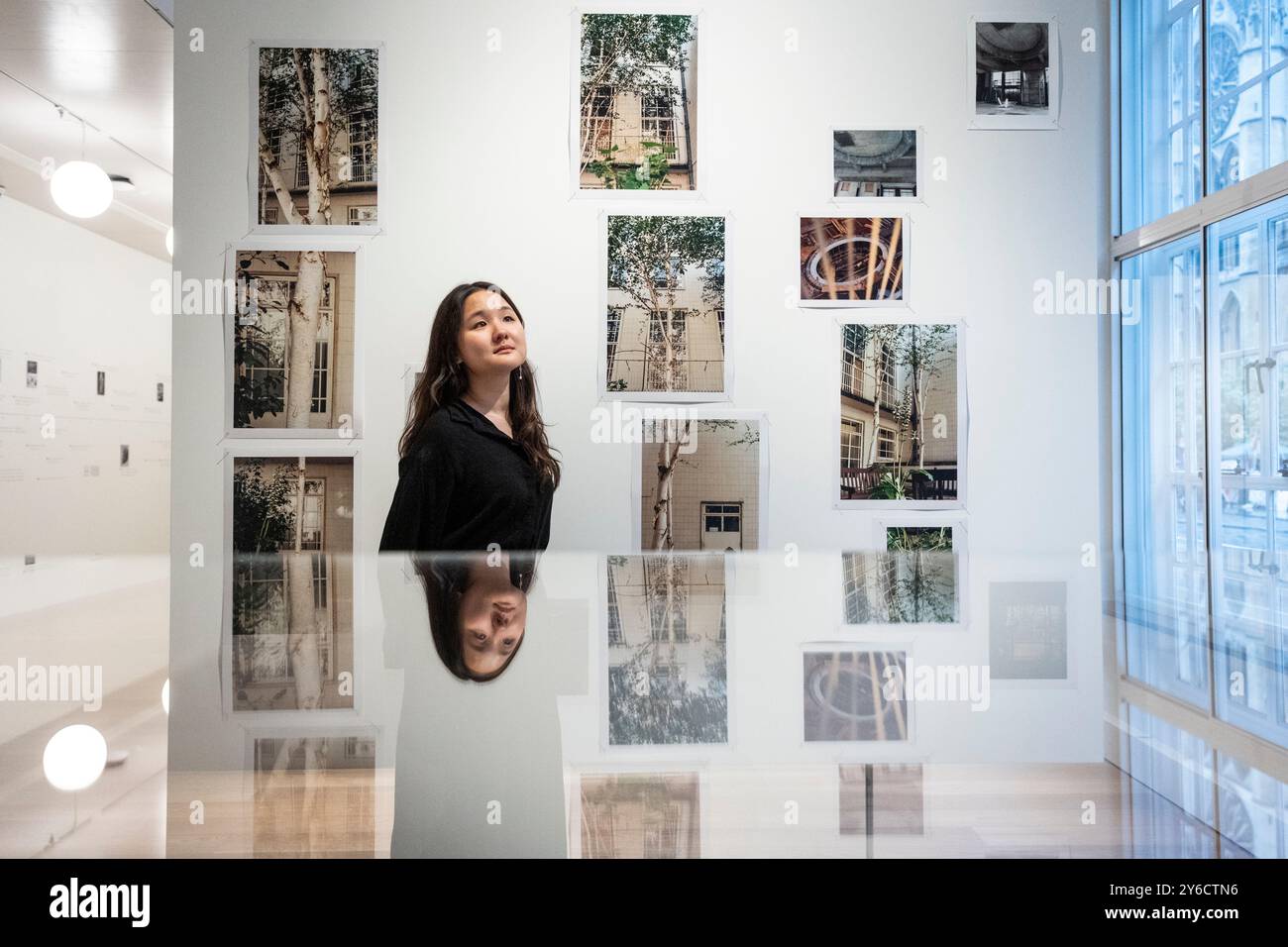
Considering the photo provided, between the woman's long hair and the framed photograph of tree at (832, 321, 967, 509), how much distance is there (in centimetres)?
98

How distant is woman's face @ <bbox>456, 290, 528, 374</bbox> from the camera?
6.64 feet

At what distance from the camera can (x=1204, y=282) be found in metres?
2.49

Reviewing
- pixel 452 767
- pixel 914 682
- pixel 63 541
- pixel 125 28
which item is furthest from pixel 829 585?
pixel 63 541

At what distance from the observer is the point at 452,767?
0.27 m

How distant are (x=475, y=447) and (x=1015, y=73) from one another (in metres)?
2.01

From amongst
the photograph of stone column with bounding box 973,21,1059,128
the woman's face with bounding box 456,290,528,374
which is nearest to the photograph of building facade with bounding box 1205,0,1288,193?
the photograph of stone column with bounding box 973,21,1059,128

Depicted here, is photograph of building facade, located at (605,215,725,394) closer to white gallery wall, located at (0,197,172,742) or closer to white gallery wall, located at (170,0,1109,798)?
white gallery wall, located at (170,0,1109,798)

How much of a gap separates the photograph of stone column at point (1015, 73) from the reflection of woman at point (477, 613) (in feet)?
7.62

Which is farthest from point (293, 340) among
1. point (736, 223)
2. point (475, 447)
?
point (736, 223)

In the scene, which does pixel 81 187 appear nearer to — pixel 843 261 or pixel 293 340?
pixel 293 340

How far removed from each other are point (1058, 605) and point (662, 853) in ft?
2.21

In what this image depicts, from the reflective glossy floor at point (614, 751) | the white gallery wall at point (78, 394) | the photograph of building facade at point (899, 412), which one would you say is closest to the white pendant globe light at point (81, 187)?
the white gallery wall at point (78, 394)

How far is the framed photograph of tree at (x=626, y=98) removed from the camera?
2568 millimetres

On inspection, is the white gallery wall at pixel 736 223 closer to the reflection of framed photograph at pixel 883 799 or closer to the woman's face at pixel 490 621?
the woman's face at pixel 490 621
